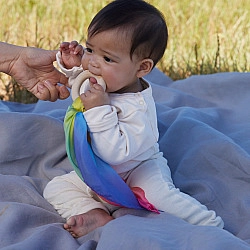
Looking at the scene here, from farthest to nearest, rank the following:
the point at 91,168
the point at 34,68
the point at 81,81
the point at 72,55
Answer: the point at 34,68 < the point at 72,55 < the point at 81,81 < the point at 91,168

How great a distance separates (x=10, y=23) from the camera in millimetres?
4742

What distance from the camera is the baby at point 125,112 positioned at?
239cm

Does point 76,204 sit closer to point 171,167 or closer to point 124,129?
point 124,129

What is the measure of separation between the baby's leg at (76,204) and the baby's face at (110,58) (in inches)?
14.6

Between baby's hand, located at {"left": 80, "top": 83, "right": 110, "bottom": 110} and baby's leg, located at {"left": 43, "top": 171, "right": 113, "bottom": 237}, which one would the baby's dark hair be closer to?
baby's hand, located at {"left": 80, "top": 83, "right": 110, "bottom": 110}

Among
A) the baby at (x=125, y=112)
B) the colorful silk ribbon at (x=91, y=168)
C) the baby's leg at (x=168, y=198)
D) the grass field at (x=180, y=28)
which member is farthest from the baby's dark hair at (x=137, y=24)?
the grass field at (x=180, y=28)

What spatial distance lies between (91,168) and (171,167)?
2.17 ft

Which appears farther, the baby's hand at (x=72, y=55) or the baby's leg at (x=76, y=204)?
the baby's hand at (x=72, y=55)

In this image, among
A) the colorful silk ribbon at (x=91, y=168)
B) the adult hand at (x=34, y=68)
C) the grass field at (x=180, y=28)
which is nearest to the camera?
the colorful silk ribbon at (x=91, y=168)

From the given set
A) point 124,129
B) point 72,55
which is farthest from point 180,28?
point 124,129

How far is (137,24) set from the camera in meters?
2.43

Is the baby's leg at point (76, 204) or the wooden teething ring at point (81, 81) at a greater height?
the wooden teething ring at point (81, 81)

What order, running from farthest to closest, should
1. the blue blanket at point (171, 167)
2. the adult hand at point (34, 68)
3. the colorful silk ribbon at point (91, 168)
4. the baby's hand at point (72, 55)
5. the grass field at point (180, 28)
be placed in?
the grass field at point (180, 28), the adult hand at point (34, 68), the baby's hand at point (72, 55), the colorful silk ribbon at point (91, 168), the blue blanket at point (171, 167)

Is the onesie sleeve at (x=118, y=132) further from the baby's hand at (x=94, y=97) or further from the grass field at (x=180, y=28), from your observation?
the grass field at (x=180, y=28)
